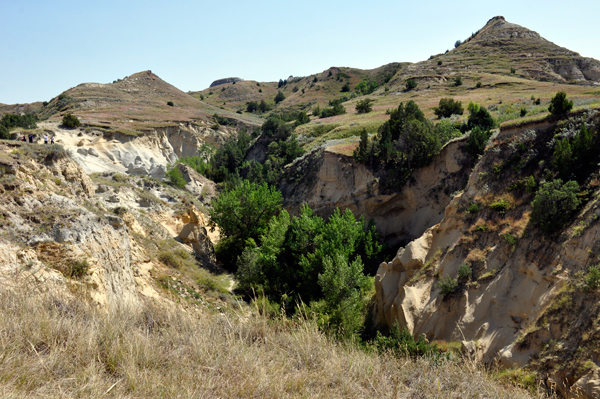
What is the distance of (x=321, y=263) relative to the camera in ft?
69.2

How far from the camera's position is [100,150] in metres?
38.9

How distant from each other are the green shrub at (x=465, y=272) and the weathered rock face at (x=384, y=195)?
32.9ft

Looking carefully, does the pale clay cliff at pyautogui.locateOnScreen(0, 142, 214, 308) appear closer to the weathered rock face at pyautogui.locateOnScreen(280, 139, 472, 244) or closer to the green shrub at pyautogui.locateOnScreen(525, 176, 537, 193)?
the weathered rock face at pyautogui.locateOnScreen(280, 139, 472, 244)

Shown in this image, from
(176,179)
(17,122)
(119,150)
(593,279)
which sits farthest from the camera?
(119,150)

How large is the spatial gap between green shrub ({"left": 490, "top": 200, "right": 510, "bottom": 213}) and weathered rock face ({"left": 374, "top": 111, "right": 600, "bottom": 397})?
0.30 ft

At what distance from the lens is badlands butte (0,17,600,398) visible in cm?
549

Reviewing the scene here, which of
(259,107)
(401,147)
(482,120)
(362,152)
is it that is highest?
(259,107)

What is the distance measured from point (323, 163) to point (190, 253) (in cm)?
1399

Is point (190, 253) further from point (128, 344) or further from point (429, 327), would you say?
point (128, 344)

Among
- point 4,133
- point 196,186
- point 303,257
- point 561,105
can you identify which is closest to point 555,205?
point 561,105

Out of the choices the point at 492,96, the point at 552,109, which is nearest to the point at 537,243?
the point at 552,109

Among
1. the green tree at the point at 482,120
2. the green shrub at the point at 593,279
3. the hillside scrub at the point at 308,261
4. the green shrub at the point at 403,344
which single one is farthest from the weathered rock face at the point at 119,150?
the green shrub at the point at 593,279

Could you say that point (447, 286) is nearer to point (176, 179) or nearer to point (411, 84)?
point (176, 179)

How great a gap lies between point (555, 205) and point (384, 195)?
49.4ft
